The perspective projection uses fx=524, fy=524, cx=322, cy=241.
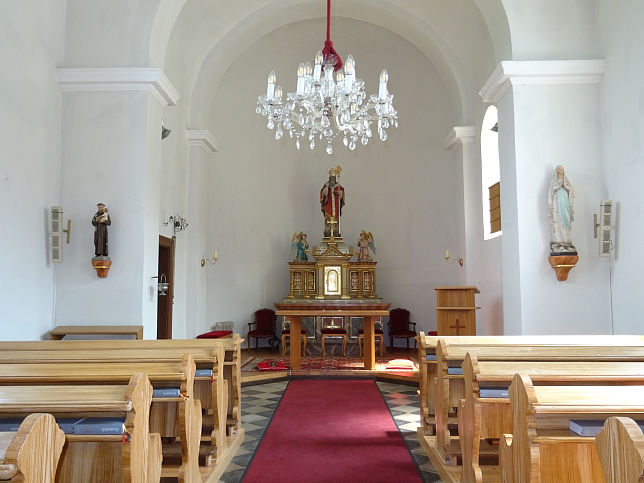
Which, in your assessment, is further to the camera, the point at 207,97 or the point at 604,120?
the point at 207,97

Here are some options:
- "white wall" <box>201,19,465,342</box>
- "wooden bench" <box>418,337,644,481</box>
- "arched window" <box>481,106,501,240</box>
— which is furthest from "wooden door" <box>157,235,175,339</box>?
"wooden bench" <box>418,337,644,481</box>

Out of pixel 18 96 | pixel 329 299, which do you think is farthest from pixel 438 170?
pixel 18 96

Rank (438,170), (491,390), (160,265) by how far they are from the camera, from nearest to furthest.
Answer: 1. (491,390)
2. (160,265)
3. (438,170)

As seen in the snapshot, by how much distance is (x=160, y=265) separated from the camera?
912 cm

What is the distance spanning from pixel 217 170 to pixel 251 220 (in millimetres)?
1310

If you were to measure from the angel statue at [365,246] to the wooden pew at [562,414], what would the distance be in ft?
28.0

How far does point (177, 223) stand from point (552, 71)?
21.1ft

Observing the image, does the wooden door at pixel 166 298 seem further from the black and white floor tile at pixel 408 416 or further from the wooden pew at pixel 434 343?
the wooden pew at pixel 434 343

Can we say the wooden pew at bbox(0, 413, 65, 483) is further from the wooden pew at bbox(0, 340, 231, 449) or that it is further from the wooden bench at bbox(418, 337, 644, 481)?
the wooden bench at bbox(418, 337, 644, 481)

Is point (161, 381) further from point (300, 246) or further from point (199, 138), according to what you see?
point (300, 246)

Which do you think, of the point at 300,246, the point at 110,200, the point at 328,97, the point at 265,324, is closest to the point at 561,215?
the point at 328,97

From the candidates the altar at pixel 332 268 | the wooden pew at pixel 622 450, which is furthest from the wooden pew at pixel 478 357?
the altar at pixel 332 268

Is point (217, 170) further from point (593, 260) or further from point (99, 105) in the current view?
point (593, 260)

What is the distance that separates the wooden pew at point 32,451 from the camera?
156 centimetres
